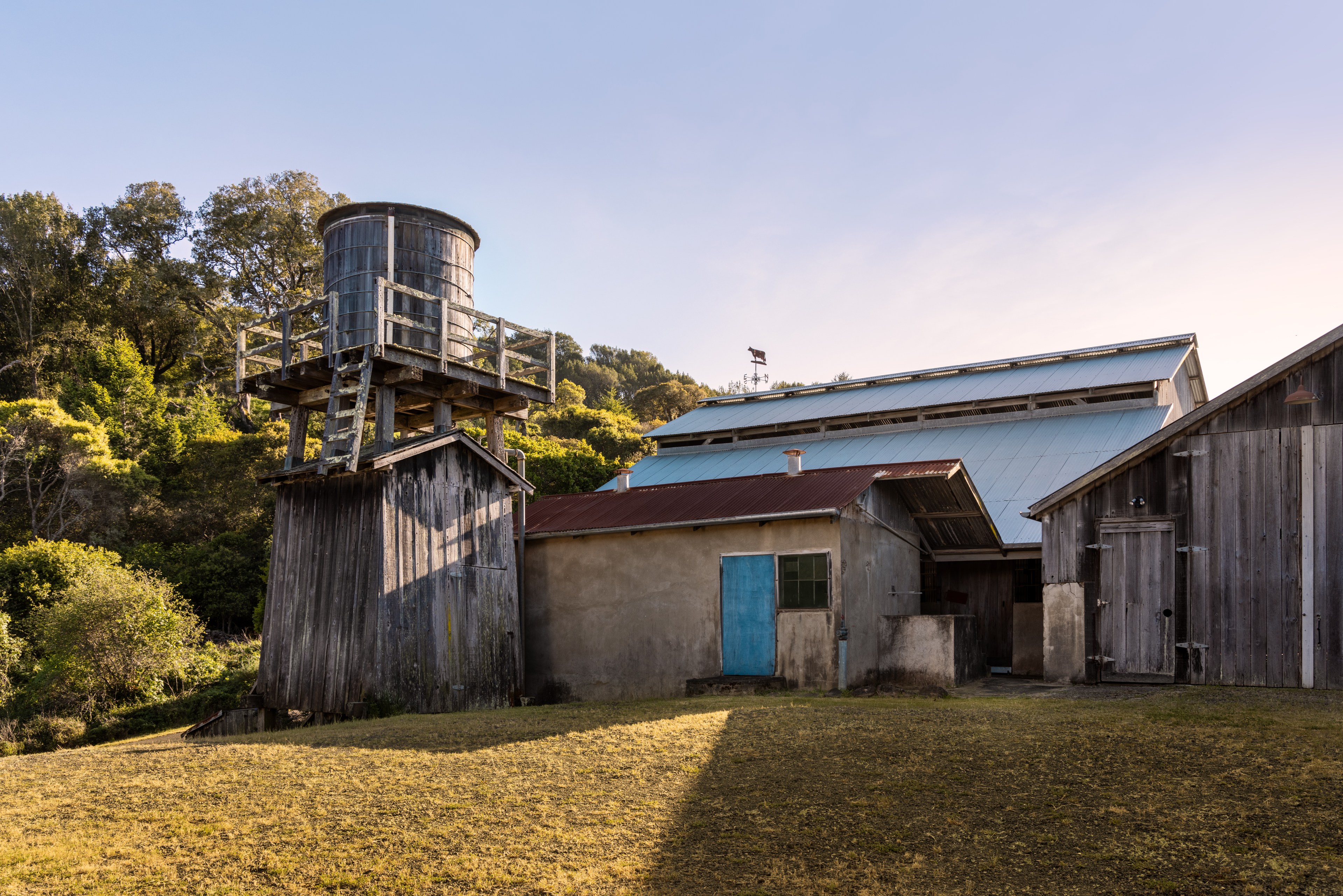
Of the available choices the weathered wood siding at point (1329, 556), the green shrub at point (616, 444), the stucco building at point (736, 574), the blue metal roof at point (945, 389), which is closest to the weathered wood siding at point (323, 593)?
the stucco building at point (736, 574)

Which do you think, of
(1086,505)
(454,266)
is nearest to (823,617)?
(1086,505)

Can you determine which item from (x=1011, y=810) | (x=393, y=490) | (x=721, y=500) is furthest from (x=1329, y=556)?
(x=393, y=490)

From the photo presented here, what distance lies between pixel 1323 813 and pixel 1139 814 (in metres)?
1.13

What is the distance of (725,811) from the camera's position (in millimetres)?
7000

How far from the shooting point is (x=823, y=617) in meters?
15.9

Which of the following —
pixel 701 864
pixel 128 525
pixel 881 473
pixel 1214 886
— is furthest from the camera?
pixel 128 525

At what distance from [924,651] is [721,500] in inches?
170

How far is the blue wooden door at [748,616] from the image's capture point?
16391 mm

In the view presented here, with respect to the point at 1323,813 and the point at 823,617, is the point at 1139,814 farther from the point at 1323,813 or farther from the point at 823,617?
the point at 823,617

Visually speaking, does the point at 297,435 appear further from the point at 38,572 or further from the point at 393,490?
the point at 38,572

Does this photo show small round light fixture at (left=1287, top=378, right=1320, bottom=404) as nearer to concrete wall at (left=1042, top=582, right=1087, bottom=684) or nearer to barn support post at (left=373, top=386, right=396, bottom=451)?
concrete wall at (left=1042, top=582, right=1087, bottom=684)

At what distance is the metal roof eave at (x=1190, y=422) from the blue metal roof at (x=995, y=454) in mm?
3768

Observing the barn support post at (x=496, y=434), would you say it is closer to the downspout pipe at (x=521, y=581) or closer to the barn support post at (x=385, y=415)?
the downspout pipe at (x=521, y=581)

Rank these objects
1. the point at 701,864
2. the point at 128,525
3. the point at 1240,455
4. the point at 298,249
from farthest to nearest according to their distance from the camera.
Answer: the point at 298,249
the point at 128,525
the point at 1240,455
the point at 701,864
